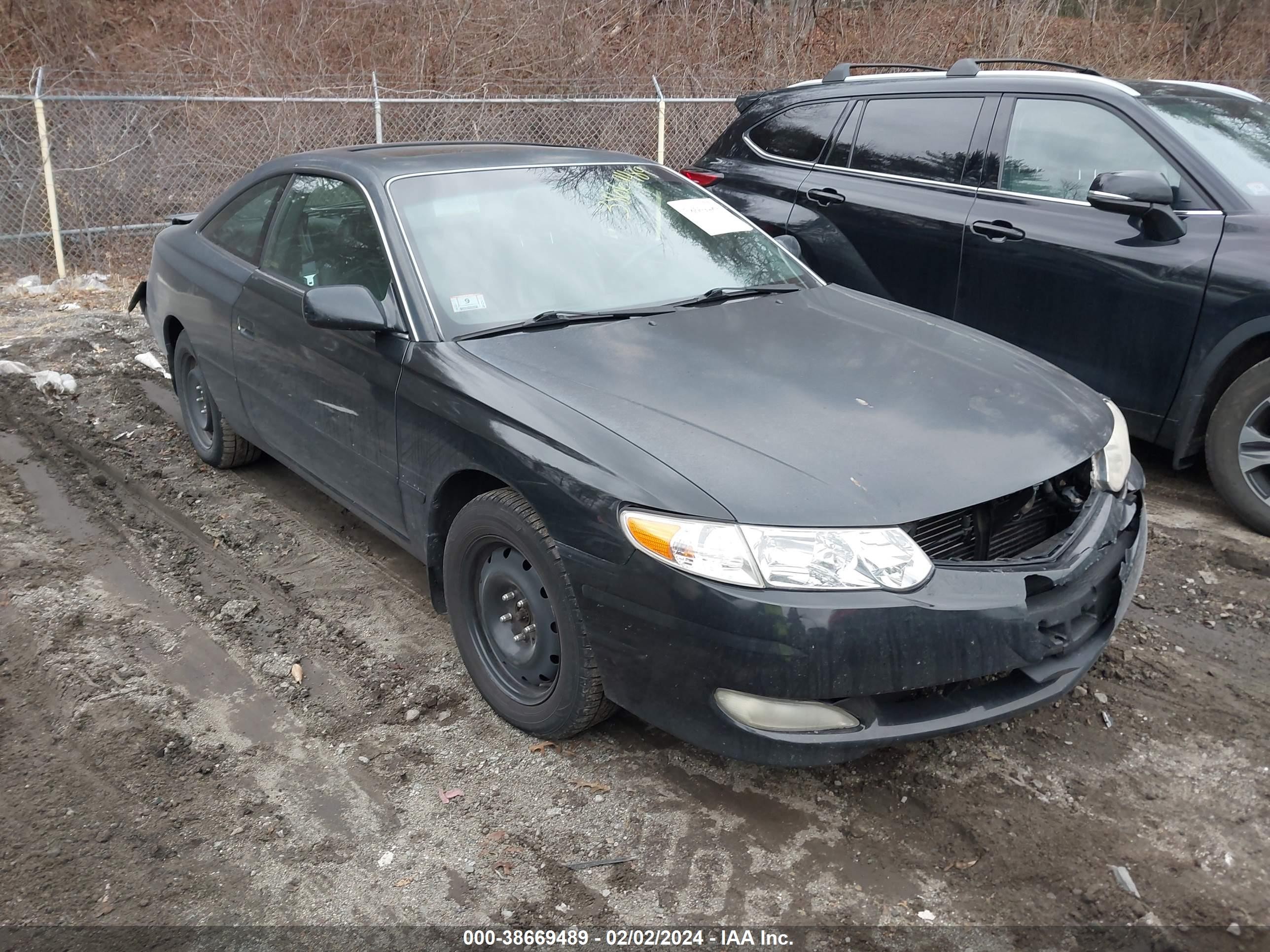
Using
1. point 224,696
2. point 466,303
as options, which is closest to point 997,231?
point 466,303

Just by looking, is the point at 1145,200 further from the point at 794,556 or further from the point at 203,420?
the point at 203,420

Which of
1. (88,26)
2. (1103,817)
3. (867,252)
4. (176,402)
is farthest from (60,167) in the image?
(1103,817)

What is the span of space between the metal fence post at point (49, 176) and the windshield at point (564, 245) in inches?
293

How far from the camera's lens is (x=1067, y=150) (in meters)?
5.12

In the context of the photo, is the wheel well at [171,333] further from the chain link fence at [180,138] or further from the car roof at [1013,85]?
the chain link fence at [180,138]

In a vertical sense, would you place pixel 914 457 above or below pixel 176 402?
above

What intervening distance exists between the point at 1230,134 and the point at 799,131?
7.70 ft

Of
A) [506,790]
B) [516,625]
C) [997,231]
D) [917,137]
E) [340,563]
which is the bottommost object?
[340,563]

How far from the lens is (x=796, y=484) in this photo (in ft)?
A: 8.60

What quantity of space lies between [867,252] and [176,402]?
14.1 feet

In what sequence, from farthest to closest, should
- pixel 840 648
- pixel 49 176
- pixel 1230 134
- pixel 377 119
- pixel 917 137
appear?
pixel 377 119, pixel 49 176, pixel 917 137, pixel 1230 134, pixel 840 648

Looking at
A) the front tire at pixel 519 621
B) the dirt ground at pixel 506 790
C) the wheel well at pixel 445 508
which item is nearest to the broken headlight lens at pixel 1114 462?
the dirt ground at pixel 506 790

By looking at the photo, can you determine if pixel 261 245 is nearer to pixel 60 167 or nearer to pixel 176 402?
pixel 176 402

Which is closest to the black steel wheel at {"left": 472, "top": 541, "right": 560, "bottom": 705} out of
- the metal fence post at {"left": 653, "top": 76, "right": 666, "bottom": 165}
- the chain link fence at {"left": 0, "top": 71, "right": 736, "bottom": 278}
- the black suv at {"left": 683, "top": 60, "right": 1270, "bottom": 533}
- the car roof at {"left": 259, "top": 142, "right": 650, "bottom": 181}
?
the car roof at {"left": 259, "top": 142, "right": 650, "bottom": 181}
